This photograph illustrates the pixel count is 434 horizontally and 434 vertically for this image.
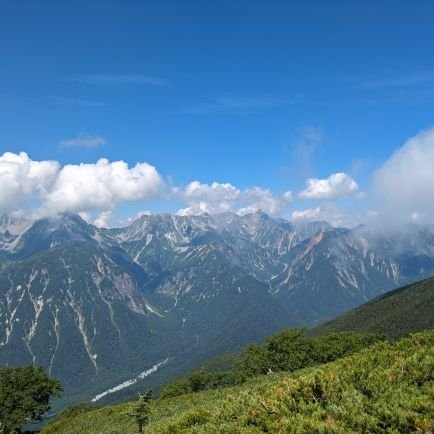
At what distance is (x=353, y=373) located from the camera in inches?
883

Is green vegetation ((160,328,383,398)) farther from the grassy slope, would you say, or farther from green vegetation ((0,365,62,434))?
the grassy slope

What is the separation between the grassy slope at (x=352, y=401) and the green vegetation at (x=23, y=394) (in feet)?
312

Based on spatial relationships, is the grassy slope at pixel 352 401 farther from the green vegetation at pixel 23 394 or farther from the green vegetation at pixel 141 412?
the green vegetation at pixel 23 394

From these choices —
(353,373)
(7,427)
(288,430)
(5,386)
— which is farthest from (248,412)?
(5,386)

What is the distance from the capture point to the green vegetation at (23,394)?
102375mm

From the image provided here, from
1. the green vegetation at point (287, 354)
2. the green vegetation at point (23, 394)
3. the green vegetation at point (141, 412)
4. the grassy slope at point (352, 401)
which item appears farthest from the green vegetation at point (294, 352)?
the grassy slope at point (352, 401)

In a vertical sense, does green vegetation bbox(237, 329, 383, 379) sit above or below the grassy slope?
below

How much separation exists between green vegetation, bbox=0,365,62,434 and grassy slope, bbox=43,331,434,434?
3740 inches

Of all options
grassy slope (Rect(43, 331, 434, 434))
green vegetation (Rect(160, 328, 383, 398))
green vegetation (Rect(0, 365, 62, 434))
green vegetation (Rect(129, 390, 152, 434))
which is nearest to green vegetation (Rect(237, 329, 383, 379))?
green vegetation (Rect(160, 328, 383, 398))

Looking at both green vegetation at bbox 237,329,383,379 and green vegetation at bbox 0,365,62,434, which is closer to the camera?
green vegetation at bbox 0,365,62,434

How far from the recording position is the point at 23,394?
351ft

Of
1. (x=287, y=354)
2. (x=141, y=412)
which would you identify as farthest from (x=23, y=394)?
(x=287, y=354)

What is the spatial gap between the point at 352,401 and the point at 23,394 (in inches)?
4347

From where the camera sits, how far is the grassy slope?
17.5m
